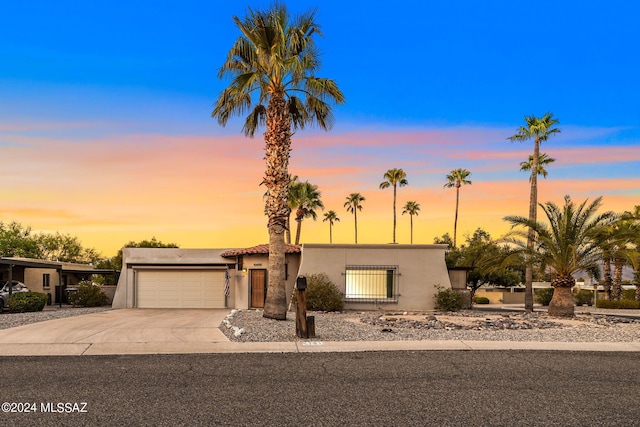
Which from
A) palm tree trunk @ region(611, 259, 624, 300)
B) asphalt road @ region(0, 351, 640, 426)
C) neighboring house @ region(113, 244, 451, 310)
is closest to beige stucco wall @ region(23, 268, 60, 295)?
neighboring house @ region(113, 244, 451, 310)

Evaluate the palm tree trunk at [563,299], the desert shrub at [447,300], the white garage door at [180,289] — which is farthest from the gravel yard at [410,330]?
the white garage door at [180,289]

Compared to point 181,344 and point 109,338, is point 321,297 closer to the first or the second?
point 109,338

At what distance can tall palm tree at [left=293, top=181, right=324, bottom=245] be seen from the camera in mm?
56156

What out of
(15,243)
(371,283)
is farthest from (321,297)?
(15,243)

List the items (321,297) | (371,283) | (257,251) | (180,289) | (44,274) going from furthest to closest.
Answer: (44,274)
(180,289)
(257,251)
(371,283)
(321,297)

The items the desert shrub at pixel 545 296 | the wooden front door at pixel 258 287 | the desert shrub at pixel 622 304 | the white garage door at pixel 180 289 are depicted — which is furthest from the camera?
the desert shrub at pixel 545 296

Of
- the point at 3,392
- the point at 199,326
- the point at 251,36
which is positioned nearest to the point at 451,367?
the point at 3,392

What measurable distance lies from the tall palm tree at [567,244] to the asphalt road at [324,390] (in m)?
12.9

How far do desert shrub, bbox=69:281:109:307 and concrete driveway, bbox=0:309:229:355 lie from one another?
45.4ft

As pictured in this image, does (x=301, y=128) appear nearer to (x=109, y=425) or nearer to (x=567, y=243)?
(x=567, y=243)

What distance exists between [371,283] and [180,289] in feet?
36.9

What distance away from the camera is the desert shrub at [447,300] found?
28.1m

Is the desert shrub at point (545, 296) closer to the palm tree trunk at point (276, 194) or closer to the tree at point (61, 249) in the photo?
the palm tree trunk at point (276, 194)

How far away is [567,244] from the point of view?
25.5 m
